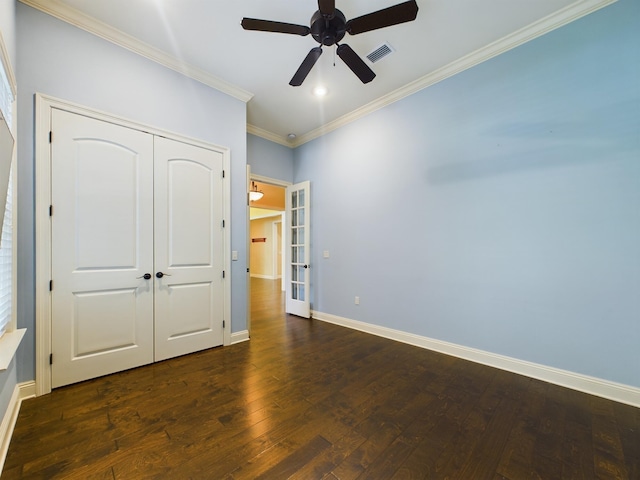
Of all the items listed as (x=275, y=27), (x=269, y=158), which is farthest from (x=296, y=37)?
(x=269, y=158)

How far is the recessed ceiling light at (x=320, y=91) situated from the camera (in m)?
3.27

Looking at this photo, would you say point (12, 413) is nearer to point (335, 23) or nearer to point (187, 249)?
point (187, 249)

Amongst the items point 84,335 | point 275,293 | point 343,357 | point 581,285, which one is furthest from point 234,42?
point 275,293

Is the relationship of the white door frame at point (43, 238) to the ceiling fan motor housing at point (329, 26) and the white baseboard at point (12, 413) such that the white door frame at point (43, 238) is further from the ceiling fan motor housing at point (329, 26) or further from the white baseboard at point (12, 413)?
the ceiling fan motor housing at point (329, 26)

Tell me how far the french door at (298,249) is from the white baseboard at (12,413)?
126 inches

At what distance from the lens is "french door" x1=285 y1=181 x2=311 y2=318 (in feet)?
14.7

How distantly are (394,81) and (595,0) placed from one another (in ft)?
5.72

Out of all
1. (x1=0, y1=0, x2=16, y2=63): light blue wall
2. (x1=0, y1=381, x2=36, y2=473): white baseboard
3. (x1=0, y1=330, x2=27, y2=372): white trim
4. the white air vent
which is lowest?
(x1=0, y1=381, x2=36, y2=473): white baseboard

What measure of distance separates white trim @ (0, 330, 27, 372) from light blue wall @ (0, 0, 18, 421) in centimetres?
17

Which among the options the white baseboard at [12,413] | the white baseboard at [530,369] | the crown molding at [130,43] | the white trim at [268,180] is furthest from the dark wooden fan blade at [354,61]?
the white baseboard at [12,413]

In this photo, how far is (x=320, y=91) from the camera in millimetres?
3332

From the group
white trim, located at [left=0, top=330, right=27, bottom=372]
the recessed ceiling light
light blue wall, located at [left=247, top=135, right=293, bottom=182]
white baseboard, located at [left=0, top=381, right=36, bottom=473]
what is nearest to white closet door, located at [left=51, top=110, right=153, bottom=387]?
white baseboard, located at [left=0, top=381, right=36, bottom=473]

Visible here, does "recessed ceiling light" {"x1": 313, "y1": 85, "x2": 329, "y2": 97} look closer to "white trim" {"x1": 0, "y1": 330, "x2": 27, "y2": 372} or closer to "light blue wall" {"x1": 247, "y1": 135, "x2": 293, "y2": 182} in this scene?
"light blue wall" {"x1": 247, "y1": 135, "x2": 293, "y2": 182}

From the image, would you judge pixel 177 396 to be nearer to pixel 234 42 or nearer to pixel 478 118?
pixel 234 42
